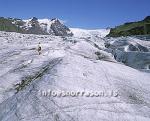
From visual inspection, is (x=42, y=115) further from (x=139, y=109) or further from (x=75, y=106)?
(x=139, y=109)

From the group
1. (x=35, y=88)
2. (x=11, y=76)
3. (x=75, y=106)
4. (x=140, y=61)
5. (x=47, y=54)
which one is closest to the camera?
(x=75, y=106)

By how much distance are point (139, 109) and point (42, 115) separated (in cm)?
203

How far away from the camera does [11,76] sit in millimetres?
7992

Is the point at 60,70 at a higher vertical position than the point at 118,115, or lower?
higher

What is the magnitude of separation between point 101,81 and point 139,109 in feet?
4.41

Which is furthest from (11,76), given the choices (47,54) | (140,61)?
(140,61)

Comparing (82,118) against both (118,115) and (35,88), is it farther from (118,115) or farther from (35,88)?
(35,88)

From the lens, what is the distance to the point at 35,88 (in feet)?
21.8

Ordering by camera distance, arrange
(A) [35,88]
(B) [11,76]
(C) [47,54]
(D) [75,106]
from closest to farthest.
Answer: (D) [75,106] → (A) [35,88] → (B) [11,76] → (C) [47,54]

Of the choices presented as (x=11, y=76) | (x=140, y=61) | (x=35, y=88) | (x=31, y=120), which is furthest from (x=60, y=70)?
(x=140, y=61)

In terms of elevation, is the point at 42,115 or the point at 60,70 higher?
the point at 60,70

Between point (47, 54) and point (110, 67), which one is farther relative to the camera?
point (47, 54)

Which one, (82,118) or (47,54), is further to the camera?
(47,54)

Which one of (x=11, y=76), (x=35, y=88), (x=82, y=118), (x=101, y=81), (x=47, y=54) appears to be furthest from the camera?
(x=47, y=54)
